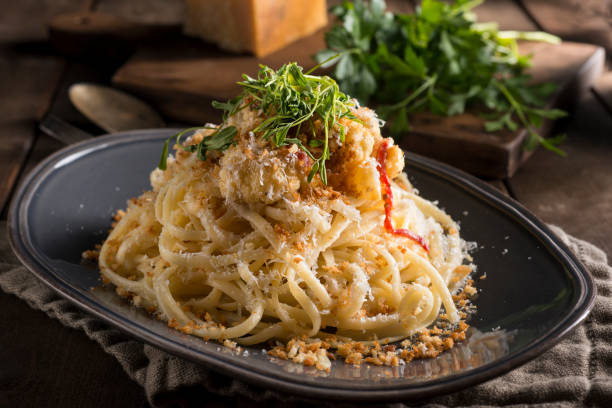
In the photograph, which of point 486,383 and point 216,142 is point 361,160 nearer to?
point 216,142

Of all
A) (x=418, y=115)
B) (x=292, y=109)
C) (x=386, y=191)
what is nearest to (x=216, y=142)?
(x=292, y=109)

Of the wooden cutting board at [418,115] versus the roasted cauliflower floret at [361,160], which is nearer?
the roasted cauliflower floret at [361,160]

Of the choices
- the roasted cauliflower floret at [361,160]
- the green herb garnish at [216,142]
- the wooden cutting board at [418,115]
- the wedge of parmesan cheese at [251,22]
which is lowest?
the wooden cutting board at [418,115]

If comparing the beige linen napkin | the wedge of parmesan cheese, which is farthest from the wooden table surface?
the wedge of parmesan cheese

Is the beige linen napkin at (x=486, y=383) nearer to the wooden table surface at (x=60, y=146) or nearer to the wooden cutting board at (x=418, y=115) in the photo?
the wooden table surface at (x=60, y=146)

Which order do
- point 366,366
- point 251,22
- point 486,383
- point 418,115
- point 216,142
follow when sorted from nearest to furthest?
point 366,366
point 486,383
point 216,142
point 418,115
point 251,22

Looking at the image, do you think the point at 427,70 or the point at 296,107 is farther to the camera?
the point at 427,70

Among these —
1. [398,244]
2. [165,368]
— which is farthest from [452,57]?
[165,368]

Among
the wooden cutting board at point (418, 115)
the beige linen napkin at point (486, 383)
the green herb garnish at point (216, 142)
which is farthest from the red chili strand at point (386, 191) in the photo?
the wooden cutting board at point (418, 115)
